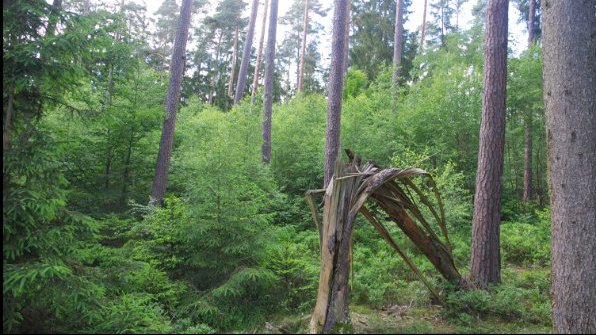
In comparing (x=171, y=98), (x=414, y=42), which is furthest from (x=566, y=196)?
(x=414, y=42)

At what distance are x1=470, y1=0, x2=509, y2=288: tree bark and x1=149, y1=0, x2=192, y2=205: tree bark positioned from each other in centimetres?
722

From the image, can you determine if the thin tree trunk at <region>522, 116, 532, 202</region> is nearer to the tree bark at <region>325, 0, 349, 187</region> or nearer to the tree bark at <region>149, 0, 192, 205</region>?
the tree bark at <region>325, 0, 349, 187</region>

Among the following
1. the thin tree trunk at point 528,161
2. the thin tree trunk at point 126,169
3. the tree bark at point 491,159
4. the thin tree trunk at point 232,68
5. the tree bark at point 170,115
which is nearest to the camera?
the tree bark at point 491,159

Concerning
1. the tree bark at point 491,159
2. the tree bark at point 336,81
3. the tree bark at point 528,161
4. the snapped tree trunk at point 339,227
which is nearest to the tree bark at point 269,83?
the tree bark at point 336,81

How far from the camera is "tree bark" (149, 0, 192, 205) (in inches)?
373

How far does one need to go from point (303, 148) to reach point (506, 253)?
689cm

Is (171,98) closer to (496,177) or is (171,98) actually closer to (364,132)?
(364,132)

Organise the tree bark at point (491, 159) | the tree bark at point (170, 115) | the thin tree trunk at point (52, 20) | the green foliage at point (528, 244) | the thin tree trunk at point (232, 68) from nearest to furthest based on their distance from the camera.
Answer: the thin tree trunk at point (52, 20) < the tree bark at point (491, 159) < the green foliage at point (528, 244) < the tree bark at point (170, 115) < the thin tree trunk at point (232, 68)

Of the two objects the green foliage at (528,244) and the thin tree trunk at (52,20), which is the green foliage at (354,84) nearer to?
the green foliage at (528,244)

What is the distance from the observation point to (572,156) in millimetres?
3379

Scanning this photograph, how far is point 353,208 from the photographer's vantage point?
3020 millimetres

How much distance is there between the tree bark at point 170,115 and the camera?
9484mm

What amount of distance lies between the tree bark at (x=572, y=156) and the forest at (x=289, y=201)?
14 mm

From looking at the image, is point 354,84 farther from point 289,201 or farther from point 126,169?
point 126,169
